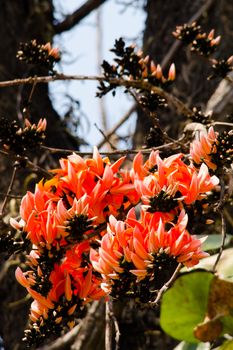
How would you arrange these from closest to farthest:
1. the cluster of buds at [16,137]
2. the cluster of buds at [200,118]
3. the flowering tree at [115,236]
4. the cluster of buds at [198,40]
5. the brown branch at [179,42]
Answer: the flowering tree at [115,236]
the cluster of buds at [16,137]
the cluster of buds at [200,118]
the cluster of buds at [198,40]
the brown branch at [179,42]

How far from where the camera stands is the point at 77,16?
113 inches

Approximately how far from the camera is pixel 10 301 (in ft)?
6.72

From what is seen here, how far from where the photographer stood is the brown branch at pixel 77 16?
2838mm

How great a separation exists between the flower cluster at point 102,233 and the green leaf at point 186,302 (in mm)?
131

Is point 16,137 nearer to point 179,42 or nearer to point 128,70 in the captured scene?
point 128,70

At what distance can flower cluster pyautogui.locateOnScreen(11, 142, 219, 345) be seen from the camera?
0.88 meters

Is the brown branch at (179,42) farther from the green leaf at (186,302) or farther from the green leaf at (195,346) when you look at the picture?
the green leaf at (186,302)

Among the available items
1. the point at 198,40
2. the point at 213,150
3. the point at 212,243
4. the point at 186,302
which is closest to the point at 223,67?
the point at 198,40

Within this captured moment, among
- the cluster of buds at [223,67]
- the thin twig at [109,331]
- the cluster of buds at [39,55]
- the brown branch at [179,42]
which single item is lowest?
the thin twig at [109,331]

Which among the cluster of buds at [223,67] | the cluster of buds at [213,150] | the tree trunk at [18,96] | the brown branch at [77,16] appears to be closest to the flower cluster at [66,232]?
the cluster of buds at [213,150]

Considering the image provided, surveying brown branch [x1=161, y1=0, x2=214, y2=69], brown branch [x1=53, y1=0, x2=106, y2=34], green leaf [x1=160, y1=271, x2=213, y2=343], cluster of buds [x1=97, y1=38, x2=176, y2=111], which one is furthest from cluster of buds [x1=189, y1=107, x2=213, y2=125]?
brown branch [x1=53, y1=0, x2=106, y2=34]

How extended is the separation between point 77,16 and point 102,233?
199 cm

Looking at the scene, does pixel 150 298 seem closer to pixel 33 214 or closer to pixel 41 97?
pixel 33 214

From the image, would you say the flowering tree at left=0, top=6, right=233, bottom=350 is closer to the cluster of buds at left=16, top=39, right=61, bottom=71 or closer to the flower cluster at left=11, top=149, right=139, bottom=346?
the flower cluster at left=11, top=149, right=139, bottom=346
